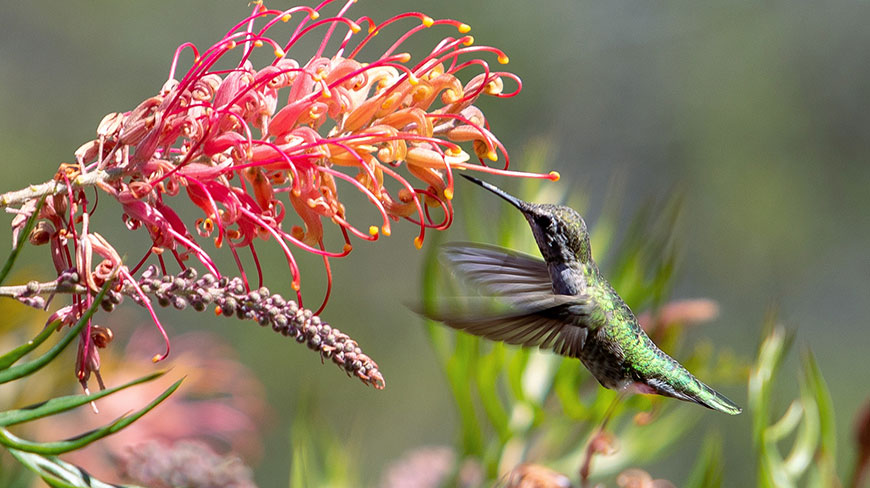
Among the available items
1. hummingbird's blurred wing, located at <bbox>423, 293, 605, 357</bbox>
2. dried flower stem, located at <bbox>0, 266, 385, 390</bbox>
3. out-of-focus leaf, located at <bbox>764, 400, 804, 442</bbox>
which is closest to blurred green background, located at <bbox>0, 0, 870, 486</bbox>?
out-of-focus leaf, located at <bbox>764, 400, 804, 442</bbox>

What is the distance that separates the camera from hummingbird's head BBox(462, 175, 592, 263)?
132 cm

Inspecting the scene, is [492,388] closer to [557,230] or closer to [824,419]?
[557,230]

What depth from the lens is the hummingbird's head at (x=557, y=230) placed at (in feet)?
4.34

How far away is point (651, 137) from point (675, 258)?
244 inches

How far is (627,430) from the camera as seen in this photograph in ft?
5.78

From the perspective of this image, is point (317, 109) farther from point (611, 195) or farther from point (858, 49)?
point (858, 49)

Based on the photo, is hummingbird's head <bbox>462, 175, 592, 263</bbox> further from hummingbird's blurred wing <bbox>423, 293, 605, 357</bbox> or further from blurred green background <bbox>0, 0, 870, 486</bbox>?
blurred green background <bbox>0, 0, 870, 486</bbox>

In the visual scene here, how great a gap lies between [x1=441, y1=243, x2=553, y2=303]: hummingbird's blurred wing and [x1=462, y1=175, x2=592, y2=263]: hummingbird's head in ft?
0.22

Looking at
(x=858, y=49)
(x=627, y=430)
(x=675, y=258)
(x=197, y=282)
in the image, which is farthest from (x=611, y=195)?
(x=858, y=49)

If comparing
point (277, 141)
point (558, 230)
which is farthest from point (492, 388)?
point (277, 141)

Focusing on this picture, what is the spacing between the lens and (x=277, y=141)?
100cm

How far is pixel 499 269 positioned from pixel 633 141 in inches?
255

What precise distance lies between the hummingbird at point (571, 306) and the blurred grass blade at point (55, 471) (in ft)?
1.89

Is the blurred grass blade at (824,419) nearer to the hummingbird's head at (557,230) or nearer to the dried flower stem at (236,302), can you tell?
the hummingbird's head at (557,230)
